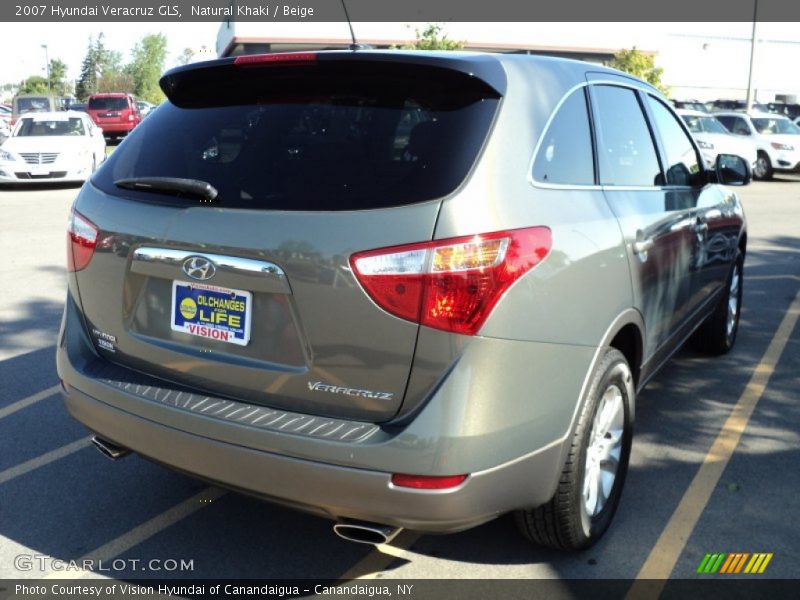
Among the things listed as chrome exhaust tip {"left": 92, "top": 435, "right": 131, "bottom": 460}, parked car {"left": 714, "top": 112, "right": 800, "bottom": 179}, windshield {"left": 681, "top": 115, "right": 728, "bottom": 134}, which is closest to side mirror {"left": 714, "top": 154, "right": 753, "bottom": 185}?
chrome exhaust tip {"left": 92, "top": 435, "right": 131, "bottom": 460}

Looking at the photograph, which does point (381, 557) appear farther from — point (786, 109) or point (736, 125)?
point (786, 109)

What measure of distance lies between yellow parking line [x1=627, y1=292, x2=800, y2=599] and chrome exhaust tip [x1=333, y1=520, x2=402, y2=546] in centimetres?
100

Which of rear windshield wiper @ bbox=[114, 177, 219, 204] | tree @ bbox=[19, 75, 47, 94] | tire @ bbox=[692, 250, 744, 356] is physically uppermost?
rear windshield wiper @ bbox=[114, 177, 219, 204]

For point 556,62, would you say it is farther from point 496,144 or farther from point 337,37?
point 337,37

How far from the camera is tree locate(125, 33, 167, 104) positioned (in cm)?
9344

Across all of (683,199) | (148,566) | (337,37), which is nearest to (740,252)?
(683,199)

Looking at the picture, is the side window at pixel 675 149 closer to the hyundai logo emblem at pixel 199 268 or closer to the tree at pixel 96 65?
the hyundai logo emblem at pixel 199 268

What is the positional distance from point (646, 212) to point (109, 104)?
31259mm

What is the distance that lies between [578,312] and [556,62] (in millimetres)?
1041

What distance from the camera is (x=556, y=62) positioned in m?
3.30

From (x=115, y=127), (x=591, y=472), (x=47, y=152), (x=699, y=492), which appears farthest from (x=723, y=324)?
(x=115, y=127)

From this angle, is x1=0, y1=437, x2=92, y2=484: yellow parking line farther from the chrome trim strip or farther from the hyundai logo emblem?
the hyundai logo emblem

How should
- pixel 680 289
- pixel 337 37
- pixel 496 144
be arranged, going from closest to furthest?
pixel 496 144, pixel 680 289, pixel 337 37

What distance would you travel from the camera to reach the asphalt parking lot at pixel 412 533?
10.6ft
